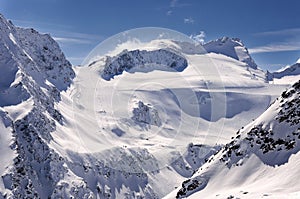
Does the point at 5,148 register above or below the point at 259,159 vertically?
below

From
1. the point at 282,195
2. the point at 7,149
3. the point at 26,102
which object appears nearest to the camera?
the point at 282,195

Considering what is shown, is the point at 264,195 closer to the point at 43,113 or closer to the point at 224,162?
the point at 224,162

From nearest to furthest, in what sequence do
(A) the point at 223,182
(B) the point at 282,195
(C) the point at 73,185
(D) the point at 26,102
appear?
(B) the point at 282,195, (A) the point at 223,182, (C) the point at 73,185, (D) the point at 26,102

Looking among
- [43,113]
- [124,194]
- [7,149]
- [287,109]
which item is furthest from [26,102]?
[287,109]

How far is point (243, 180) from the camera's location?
7438 centimetres

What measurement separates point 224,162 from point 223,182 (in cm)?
572

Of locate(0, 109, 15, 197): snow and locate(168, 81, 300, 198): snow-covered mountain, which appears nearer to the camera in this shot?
locate(168, 81, 300, 198): snow-covered mountain

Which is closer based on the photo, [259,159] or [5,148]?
[259,159]

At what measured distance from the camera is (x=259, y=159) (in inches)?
2990

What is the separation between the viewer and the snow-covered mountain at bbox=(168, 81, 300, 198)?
2721 inches

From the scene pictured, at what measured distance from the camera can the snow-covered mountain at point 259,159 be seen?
69125mm

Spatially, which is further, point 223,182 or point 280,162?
point 223,182

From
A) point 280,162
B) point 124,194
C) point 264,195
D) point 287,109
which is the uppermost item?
point 287,109

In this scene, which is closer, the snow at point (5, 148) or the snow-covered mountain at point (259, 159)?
the snow-covered mountain at point (259, 159)
